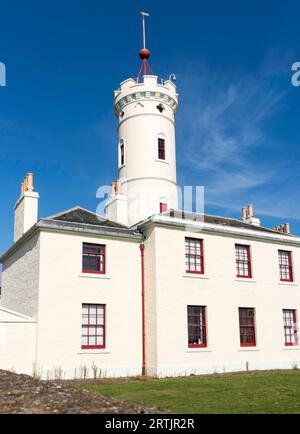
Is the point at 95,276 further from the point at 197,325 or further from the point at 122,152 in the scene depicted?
the point at 122,152

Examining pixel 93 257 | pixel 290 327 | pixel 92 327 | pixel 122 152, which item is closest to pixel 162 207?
pixel 122 152

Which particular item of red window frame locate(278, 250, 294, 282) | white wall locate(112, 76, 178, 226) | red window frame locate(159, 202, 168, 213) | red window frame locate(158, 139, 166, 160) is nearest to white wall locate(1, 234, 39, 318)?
white wall locate(112, 76, 178, 226)

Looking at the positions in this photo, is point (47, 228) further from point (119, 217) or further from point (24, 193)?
point (119, 217)

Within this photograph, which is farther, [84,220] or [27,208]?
[27,208]

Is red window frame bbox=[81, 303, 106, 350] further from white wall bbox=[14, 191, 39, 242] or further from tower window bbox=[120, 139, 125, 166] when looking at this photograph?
tower window bbox=[120, 139, 125, 166]

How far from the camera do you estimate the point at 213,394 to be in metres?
13.0

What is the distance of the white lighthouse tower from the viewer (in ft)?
88.5

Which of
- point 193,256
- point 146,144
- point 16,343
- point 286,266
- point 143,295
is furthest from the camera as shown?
point 146,144

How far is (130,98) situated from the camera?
28.8 m

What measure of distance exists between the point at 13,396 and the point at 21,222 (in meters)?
13.7

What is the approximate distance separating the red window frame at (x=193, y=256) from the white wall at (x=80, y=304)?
227cm

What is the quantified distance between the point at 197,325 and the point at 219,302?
1.62 meters

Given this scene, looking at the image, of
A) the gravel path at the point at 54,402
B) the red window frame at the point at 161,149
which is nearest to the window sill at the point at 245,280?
the red window frame at the point at 161,149

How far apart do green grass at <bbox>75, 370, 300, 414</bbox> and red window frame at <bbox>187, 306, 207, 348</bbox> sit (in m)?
3.29
